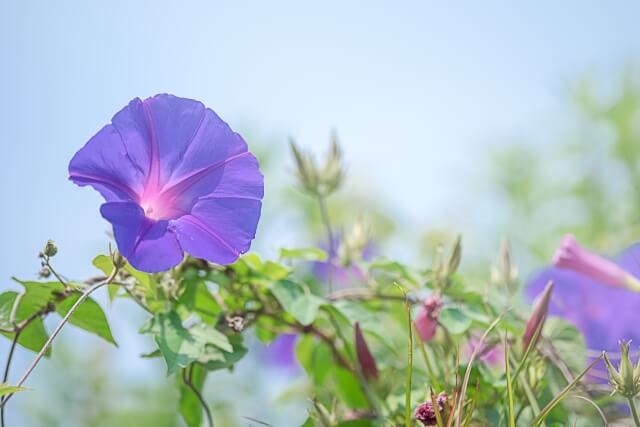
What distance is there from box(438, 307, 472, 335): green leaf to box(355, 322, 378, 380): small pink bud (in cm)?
9

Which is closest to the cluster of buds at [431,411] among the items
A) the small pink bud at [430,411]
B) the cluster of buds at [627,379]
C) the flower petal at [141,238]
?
the small pink bud at [430,411]

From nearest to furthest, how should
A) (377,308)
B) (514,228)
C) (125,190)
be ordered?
1. (125,190)
2. (377,308)
3. (514,228)

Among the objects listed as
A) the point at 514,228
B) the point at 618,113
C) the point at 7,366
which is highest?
the point at 618,113

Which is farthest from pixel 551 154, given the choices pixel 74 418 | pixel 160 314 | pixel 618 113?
pixel 160 314

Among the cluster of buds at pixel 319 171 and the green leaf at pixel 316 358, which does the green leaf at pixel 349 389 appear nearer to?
the green leaf at pixel 316 358

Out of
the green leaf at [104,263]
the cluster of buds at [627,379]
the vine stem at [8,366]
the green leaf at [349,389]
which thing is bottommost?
the vine stem at [8,366]

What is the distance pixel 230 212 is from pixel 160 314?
143mm

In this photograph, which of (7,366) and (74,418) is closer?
(7,366)

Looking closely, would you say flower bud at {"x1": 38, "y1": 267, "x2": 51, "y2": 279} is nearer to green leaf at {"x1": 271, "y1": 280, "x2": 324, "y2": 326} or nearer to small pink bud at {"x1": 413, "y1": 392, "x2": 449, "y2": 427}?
green leaf at {"x1": 271, "y1": 280, "x2": 324, "y2": 326}

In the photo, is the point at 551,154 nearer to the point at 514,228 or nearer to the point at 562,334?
the point at 514,228

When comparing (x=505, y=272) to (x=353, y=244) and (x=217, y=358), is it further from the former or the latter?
(x=217, y=358)

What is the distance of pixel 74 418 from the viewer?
7.84 ft

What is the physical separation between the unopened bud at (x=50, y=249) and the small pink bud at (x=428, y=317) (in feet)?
1.37

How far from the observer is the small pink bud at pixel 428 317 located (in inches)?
34.7
